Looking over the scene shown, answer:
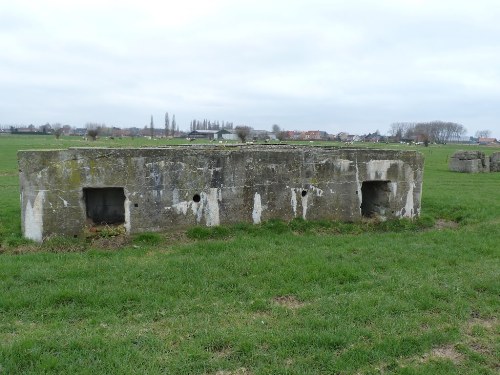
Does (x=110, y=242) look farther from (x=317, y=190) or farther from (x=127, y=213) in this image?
(x=317, y=190)

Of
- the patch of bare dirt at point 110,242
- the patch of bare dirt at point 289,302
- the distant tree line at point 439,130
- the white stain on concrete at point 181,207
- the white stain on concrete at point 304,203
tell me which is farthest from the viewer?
the distant tree line at point 439,130

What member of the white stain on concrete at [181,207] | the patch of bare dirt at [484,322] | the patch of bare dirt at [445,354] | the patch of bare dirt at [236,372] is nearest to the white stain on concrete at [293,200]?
the white stain on concrete at [181,207]

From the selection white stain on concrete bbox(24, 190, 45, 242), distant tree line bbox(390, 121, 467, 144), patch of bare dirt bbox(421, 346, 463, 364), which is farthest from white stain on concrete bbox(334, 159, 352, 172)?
distant tree line bbox(390, 121, 467, 144)

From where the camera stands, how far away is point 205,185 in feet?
30.6

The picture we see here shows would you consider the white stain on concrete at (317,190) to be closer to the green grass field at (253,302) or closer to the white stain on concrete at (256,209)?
the green grass field at (253,302)

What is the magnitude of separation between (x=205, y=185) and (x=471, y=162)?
69.5 feet

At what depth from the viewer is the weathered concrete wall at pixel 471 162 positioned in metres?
25.8

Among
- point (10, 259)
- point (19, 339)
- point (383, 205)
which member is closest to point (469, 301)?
point (383, 205)

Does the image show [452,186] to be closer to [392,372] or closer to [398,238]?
[398,238]

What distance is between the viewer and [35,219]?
8.70 metres

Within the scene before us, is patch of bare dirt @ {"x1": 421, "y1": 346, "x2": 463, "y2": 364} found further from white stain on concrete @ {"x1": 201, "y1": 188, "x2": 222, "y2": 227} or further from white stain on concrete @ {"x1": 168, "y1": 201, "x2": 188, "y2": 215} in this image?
white stain on concrete @ {"x1": 168, "y1": 201, "x2": 188, "y2": 215}

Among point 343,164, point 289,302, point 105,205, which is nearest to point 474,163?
point 343,164

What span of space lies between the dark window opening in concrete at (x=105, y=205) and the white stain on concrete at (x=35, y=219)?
1.23m

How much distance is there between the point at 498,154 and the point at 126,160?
2511 cm
